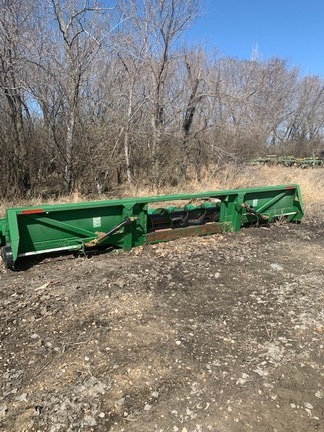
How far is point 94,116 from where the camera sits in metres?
8.43

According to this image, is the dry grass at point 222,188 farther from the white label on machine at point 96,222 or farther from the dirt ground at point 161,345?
the dirt ground at point 161,345

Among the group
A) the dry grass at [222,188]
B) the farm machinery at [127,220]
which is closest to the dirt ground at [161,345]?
the farm machinery at [127,220]

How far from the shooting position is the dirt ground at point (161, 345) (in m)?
2.02

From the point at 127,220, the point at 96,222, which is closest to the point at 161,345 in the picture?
the point at 127,220

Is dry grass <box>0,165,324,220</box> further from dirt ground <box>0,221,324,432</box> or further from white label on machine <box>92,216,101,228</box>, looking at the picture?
dirt ground <box>0,221,324,432</box>

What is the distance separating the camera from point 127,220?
438cm

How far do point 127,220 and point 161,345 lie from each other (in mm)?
2082

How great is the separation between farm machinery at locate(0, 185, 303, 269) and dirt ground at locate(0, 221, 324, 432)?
12.2 inches

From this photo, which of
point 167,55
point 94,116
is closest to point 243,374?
point 94,116

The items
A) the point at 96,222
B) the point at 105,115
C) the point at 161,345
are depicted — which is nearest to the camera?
the point at 161,345

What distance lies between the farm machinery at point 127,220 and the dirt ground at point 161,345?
311 millimetres

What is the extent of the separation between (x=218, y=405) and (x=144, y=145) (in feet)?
27.7

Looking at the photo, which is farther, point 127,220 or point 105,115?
point 105,115

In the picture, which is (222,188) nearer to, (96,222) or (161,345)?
(96,222)
